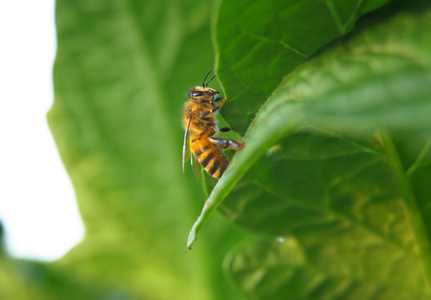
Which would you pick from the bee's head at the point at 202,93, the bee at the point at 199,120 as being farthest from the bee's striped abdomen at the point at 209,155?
the bee's head at the point at 202,93

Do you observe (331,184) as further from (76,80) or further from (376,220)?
(76,80)

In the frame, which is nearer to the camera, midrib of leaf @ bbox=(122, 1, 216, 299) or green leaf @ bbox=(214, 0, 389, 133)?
green leaf @ bbox=(214, 0, 389, 133)

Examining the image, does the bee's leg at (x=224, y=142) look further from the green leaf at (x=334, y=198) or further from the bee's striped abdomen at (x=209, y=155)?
the green leaf at (x=334, y=198)

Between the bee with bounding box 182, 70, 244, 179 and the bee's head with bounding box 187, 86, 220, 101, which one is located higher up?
the bee's head with bounding box 187, 86, 220, 101

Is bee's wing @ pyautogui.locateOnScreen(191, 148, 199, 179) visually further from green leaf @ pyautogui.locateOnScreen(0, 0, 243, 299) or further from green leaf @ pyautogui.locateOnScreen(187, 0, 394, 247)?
green leaf @ pyautogui.locateOnScreen(187, 0, 394, 247)

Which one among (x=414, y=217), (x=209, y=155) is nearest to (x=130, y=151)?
(x=209, y=155)

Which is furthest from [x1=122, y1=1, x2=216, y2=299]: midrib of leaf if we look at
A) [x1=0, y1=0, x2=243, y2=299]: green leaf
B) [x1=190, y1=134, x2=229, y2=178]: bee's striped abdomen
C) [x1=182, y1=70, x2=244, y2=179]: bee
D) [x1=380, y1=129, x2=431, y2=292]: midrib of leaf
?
[x1=380, y1=129, x2=431, y2=292]: midrib of leaf
